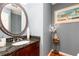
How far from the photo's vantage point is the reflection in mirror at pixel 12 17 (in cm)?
96

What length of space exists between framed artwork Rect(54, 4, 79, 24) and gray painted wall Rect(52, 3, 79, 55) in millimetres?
37

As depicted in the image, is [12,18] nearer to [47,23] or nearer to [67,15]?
[47,23]

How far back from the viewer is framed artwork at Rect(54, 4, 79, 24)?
0.80m

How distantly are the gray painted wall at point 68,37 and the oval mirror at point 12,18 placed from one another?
378 millimetres

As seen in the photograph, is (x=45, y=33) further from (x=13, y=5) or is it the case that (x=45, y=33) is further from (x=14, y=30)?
(x=13, y=5)

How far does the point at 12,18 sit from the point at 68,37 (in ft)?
1.89

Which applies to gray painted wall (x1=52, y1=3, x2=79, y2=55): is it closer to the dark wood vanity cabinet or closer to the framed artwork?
the framed artwork

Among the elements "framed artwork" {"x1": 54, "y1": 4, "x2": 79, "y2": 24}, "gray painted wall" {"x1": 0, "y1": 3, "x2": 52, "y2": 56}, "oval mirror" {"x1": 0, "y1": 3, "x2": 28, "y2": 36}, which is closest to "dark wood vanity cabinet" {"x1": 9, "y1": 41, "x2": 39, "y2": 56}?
"gray painted wall" {"x1": 0, "y1": 3, "x2": 52, "y2": 56}

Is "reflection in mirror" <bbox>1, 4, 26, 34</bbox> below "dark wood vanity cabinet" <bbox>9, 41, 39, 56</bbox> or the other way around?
the other way around

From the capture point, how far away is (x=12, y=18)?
94 cm

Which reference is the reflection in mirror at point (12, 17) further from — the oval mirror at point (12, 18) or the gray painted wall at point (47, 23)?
the gray painted wall at point (47, 23)

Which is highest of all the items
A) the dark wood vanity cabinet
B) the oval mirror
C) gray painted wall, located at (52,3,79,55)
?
the oval mirror

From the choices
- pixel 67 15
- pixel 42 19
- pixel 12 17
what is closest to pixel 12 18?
pixel 12 17

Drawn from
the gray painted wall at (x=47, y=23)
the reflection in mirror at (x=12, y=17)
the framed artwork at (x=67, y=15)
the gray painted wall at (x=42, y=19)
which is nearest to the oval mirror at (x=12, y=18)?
the reflection in mirror at (x=12, y=17)
